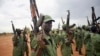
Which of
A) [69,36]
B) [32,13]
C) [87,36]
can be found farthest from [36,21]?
[87,36]

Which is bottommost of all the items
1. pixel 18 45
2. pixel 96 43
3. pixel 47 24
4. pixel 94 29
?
pixel 18 45

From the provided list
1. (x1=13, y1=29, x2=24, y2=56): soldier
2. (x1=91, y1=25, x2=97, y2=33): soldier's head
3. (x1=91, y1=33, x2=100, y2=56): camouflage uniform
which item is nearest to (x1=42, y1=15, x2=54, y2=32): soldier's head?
(x1=91, y1=33, x2=100, y2=56): camouflage uniform

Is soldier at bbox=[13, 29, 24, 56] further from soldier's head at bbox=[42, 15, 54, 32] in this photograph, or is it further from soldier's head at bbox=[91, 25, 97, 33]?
soldier's head at bbox=[42, 15, 54, 32]

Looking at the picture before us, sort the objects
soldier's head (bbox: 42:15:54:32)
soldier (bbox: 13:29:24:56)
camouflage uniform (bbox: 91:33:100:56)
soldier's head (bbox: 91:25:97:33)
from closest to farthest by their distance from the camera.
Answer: soldier's head (bbox: 42:15:54:32) < camouflage uniform (bbox: 91:33:100:56) < soldier's head (bbox: 91:25:97:33) < soldier (bbox: 13:29:24:56)

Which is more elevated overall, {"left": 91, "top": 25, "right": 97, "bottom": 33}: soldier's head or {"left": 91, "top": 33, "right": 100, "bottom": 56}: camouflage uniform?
{"left": 91, "top": 25, "right": 97, "bottom": 33}: soldier's head

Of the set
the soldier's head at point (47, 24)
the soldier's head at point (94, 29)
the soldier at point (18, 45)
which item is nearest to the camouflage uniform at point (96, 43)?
the soldier's head at point (94, 29)

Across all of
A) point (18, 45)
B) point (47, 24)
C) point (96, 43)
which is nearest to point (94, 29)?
point (96, 43)

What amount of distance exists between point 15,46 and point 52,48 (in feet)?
20.5

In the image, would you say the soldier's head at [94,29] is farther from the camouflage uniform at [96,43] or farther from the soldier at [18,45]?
the soldier at [18,45]

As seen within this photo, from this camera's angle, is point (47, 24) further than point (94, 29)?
No

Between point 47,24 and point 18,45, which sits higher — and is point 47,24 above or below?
above

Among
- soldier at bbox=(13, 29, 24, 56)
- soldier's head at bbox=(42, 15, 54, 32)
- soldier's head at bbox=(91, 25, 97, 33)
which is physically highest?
soldier's head at bbox=(42, 15, 54, 32)

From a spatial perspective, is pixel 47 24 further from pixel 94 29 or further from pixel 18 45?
pixel 18 45

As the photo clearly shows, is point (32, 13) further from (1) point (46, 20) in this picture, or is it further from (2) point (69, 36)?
(2) point (69, 36)
